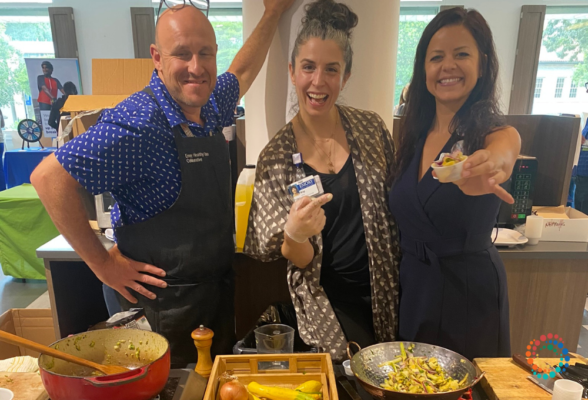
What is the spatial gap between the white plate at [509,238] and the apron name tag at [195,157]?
1.48m

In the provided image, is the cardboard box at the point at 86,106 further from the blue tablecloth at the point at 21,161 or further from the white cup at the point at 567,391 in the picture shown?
the blue tablecloth at the point at 21,161

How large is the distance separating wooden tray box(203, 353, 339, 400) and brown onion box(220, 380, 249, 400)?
0.03m

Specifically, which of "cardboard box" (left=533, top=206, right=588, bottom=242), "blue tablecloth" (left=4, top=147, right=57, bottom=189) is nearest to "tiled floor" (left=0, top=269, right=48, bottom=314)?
"blue tablecloth" (left=4, top=147, right=57, bottom=189)

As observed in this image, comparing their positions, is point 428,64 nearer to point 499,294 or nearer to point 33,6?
point 499,294

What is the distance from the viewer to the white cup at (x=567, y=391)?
2.84ft

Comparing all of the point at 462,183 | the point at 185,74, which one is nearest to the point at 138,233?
the point at 185,74

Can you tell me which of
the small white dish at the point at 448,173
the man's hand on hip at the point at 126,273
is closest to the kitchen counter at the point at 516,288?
the man's hand on hip at the point at 126,273

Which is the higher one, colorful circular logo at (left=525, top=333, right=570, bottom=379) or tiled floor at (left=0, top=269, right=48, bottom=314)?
colorful circular logo at (left=525, top=333, right=570, bottom=379)

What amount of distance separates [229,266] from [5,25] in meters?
7.87

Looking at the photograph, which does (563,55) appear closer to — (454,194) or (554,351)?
(454,194)

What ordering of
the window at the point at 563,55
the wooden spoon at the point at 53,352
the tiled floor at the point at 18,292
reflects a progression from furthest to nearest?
the tiled floor at the point at 18,292, the window at the point at 563,55, the wooden spoon at the point at 53,352

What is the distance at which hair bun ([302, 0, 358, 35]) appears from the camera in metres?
1.28

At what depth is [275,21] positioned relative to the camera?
142cm

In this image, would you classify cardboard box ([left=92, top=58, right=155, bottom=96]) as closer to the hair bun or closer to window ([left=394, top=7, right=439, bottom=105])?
the hair bun
